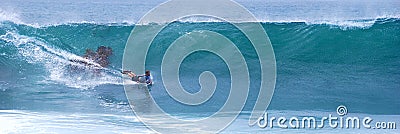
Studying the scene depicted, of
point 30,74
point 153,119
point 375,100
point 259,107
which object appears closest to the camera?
point 153,119

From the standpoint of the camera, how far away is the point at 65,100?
706 centimetres

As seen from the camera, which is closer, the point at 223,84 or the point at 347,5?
the point at 223,84

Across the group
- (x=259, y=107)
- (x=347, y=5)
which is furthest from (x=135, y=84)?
(x=347, y=5)

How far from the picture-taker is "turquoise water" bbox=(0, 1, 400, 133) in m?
6.83

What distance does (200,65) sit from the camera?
8.05m

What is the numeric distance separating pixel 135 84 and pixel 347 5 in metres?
3.14

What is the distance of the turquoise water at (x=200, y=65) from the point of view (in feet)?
22.4

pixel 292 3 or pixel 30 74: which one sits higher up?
pixel 292 3

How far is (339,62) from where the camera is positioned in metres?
8.16

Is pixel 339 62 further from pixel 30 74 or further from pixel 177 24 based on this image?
pixel 30 74

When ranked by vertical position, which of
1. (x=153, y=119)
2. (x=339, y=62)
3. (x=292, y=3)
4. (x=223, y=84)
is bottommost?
(x=153, y=119)

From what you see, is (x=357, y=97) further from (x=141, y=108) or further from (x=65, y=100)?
(x=65, y=100)

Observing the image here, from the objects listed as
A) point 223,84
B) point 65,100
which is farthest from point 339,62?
point 65,100

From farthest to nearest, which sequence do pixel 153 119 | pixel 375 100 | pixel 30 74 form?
pixel 30 74 < pixel 375 100 < pixel 153 119
